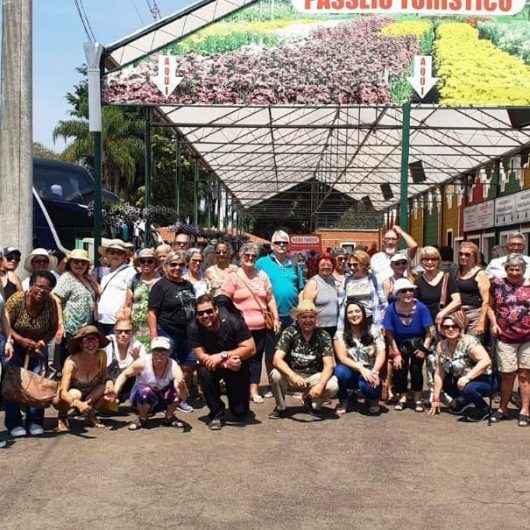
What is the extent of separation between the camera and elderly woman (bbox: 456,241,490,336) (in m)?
7.41

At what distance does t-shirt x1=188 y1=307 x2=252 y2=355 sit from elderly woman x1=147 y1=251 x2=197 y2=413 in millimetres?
393

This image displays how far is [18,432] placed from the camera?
6391 mm

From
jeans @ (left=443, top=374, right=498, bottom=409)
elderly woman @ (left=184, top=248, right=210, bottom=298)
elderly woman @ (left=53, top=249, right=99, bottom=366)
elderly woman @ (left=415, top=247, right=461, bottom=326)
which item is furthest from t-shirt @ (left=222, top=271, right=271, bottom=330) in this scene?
jeans @ (left=443, top=374, right=498, bottom=409)

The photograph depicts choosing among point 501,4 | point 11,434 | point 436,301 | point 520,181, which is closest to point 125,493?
point 11,434

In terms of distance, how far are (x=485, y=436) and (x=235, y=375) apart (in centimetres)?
217

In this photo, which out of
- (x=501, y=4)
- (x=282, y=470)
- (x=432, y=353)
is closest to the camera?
(x=282, y=470)

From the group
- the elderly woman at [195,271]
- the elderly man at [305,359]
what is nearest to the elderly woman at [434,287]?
the elderly man at [305,359]

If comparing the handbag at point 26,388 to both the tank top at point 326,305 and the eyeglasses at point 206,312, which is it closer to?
the eyeglasses at point 206,312

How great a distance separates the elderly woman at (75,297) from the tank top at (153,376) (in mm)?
965

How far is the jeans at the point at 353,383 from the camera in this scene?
23.8 feet

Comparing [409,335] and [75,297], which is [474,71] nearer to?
[409,335]

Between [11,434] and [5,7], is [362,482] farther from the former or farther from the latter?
[5,7]

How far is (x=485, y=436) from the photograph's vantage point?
21.4 feet

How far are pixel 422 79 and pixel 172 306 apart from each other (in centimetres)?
677
